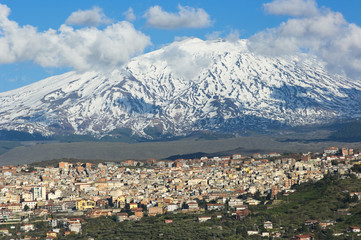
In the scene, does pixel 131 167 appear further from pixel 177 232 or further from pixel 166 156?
pixel 177 232

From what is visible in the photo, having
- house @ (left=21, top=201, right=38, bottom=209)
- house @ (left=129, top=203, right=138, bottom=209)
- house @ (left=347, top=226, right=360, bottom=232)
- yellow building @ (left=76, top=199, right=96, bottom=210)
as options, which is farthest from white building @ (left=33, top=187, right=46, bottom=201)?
house @ (left=347, top=226, right=360, bottom=232)

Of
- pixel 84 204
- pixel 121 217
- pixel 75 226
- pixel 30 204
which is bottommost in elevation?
pixel 75 226

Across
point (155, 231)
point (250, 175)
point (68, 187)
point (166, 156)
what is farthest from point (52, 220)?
point (166, 156)

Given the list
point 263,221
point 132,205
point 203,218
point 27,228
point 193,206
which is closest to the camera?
point 263,221

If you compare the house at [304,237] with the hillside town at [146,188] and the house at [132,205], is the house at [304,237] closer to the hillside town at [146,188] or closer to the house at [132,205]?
the hillside town at [146,188]

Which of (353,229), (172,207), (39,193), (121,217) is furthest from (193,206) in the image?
(39,193)

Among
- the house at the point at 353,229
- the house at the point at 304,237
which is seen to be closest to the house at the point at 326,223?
the house at the point at 353,229

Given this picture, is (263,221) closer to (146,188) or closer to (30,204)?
(30,204)

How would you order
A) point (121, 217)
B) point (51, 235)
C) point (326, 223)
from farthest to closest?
point (121, 217) → point (51, 235) → point (326, 223)
